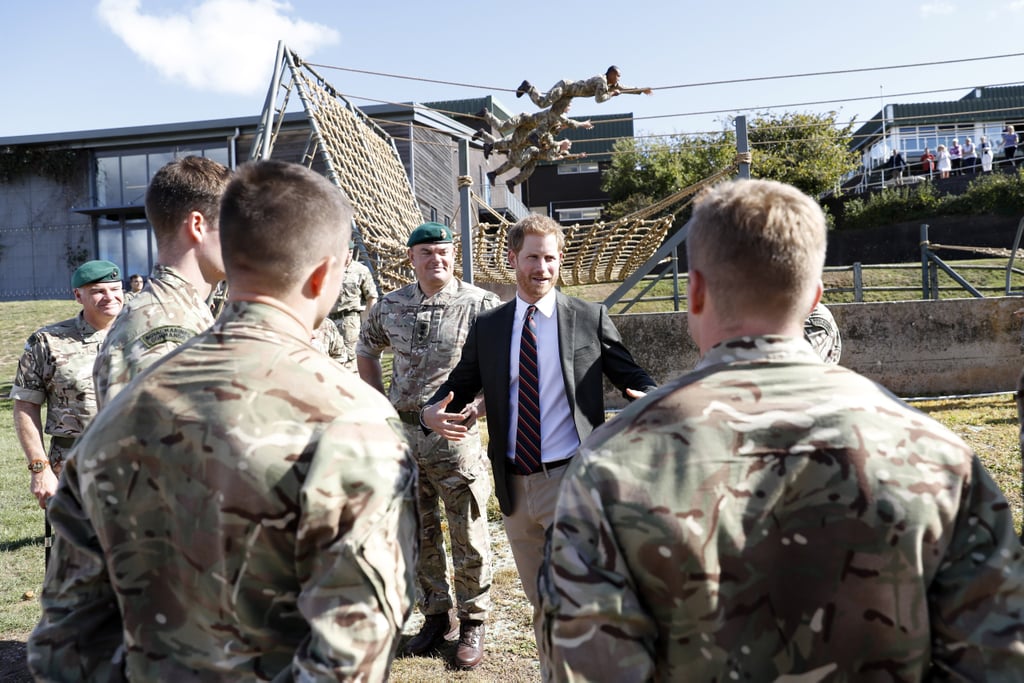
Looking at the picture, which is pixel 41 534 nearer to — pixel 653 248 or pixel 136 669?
pixel 136 669

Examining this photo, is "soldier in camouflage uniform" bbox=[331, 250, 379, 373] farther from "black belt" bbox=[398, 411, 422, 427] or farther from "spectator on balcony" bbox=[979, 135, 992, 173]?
"spectator on balcony" bbox=[979, 135, 992, 173]

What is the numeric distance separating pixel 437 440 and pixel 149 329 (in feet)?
6.57

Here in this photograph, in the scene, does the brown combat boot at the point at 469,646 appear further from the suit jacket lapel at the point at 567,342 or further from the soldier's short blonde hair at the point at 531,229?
the soldier's short blonde hair at the point at 531,229

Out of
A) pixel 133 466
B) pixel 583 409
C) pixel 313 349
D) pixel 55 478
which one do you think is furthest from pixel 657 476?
pixel 55 478

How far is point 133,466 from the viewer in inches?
56.8

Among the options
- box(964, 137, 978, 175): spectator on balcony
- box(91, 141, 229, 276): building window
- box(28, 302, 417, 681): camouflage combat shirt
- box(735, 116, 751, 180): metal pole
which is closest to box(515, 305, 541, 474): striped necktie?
box(28, 302, 417, 681): camouflage combat shirt

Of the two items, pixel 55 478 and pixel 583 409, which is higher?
pixel 583 409

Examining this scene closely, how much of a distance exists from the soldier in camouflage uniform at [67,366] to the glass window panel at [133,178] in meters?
23.1

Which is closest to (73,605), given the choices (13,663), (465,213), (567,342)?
(567,342)

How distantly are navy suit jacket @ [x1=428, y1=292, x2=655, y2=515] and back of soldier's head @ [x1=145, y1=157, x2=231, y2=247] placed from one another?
1464 millimetres

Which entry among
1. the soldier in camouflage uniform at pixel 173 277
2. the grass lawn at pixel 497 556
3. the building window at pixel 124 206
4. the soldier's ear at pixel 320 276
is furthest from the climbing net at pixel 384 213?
the building window at pixel 124 206

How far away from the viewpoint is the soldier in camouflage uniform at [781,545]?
1.31 meters

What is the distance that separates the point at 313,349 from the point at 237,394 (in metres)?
0.17

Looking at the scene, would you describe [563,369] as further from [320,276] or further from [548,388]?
[320,276]
